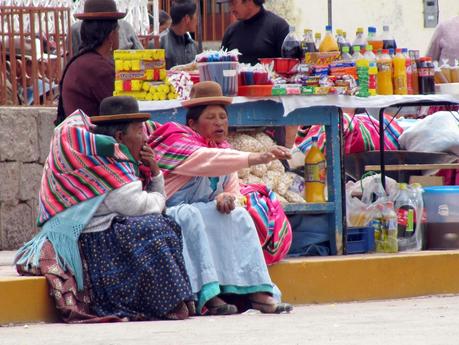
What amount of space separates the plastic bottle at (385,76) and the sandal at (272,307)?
2.05m

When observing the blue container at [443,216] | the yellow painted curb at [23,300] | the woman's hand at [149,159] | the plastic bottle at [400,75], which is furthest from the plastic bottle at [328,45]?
the yellow painted curb at [23,300]

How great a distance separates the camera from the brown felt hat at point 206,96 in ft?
27.5

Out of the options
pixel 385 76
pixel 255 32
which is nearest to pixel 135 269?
pixel 385 76

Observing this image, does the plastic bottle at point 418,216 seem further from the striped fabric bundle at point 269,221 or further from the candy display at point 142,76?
the candy display at point 142,76

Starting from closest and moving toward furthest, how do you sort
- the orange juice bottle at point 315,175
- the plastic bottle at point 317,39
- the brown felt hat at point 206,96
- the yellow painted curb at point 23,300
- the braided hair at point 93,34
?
the yellow painted curb at point 23,300
the brown felt hat at point 206,96
the braided hair at point 93,34
the orange juice bottle at point 315,175
the plastic bottle at point 317,39

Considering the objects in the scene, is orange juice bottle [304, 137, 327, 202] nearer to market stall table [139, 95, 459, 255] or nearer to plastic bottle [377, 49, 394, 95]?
market stall table [139, 95, 459, 255]

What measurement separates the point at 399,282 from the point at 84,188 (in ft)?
7.77

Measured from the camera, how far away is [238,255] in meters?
8.10

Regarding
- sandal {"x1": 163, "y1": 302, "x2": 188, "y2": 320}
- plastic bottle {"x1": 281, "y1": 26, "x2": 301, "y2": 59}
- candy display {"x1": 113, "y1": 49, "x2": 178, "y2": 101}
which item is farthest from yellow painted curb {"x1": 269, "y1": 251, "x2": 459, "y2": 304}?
plastic bottle {"x1": 281, "y1": 26, "x2": 301, "y2": 59}

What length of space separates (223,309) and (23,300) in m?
1.09

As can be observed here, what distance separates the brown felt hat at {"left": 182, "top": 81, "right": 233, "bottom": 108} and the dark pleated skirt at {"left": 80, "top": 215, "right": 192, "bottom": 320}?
3.15ft

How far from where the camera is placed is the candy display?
8820 millimetres

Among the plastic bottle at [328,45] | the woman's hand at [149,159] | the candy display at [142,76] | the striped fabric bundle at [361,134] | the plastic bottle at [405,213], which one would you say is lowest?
the plastic bottle at [405,213]

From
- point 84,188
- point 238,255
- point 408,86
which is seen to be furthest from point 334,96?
point 84,188
